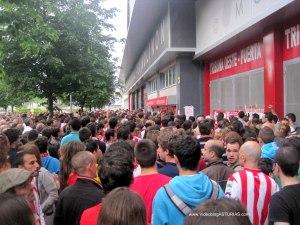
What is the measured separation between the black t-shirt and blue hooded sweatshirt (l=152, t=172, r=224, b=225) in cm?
47

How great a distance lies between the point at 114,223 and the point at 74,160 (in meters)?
2.30

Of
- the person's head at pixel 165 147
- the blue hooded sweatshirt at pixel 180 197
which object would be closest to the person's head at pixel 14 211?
the blue hooded sweatshirt at pixel 180 197

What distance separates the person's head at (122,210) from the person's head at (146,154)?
200 cm

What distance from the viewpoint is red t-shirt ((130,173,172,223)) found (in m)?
4.41

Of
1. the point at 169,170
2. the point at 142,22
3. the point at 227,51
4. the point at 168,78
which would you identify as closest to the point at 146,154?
the point at 169,170

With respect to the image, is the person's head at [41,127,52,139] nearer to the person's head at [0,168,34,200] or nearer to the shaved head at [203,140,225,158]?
the shaved head at [203,140,225,158]

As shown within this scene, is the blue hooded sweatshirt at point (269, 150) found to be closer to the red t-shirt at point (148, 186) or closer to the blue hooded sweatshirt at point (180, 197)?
the red t-shirt at point (148, 186)

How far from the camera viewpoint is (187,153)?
4281 mm

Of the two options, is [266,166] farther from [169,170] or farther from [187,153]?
[187,153]

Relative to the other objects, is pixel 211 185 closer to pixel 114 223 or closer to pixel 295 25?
pixel 114 223

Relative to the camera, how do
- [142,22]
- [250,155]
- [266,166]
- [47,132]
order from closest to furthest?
[250,155] < [266,166] < [47,132] < [142,22]

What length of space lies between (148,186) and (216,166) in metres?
1.34

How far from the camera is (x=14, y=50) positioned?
864 inches

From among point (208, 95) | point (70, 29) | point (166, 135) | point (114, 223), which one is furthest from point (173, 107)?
point (114, 223)
